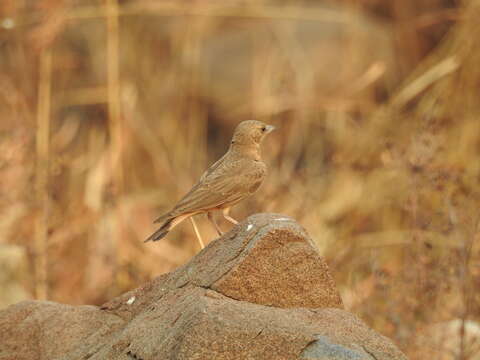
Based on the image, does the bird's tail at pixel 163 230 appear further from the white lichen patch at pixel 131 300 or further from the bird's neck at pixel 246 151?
the bird's neck at pixel 246 151

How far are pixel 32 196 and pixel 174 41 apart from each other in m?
6.69

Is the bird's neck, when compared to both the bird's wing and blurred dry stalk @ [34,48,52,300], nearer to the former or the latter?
the bird's wing

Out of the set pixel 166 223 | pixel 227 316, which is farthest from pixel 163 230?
pixel 227 316

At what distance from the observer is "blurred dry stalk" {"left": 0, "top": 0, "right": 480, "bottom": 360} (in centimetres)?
768

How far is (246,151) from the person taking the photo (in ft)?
19.6

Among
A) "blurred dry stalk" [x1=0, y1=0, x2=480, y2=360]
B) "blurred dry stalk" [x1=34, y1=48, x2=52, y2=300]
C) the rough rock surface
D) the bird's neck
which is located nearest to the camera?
the rough rock surface

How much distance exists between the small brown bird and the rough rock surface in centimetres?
41

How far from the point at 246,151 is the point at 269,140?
4746 mm

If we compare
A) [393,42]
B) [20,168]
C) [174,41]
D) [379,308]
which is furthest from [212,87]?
[379,308]

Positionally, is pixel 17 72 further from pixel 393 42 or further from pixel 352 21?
pixel 393 42

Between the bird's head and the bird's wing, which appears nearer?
the bird's wing

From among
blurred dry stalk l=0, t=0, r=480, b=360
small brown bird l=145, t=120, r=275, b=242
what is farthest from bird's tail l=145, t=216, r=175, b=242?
blurred dry stalk l=0, t=0, r=480, b=360

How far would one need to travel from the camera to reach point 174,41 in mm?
15156

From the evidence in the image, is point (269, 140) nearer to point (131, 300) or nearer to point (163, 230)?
point (163, 230)
